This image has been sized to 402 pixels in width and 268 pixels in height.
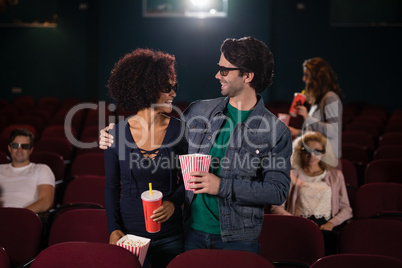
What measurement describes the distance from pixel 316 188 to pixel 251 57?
5.76ft

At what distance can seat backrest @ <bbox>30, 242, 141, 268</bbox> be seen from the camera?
1.83 meters

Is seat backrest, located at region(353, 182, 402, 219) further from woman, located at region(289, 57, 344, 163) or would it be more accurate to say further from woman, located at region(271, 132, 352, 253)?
woman, located at region(289, 57, 344, 163)

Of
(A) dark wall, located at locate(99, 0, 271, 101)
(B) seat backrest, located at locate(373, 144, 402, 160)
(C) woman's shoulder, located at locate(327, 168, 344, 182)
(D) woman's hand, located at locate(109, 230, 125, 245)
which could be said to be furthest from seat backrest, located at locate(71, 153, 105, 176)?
(A) dark wall, located at locate(99, 0, 271, 101)

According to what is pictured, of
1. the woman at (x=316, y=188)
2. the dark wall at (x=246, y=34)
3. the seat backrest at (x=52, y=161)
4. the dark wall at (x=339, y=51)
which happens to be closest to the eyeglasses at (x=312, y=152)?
the woman at (x=316, y=188)

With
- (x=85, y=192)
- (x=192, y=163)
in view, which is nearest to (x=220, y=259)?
(x=192, y=163)

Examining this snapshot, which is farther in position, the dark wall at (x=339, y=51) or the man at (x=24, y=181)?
the dark wall at (x=339, y=51)

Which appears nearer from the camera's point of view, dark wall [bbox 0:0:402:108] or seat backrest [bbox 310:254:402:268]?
seat backrest [bbox 310:254:402:268]

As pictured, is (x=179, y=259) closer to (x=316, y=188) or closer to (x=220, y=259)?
(x=220, y=259)

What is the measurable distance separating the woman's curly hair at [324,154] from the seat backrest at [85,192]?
5.25 ft

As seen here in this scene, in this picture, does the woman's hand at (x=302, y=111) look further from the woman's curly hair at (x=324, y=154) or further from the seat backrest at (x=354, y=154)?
the seat backrest at (x=354, y=154)

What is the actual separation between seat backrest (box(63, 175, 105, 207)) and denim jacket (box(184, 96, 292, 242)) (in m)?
1.80

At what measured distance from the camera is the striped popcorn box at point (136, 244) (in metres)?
1.83

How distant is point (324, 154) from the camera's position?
11.2 feet

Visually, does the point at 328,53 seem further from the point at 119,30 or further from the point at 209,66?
the point at 119,30
